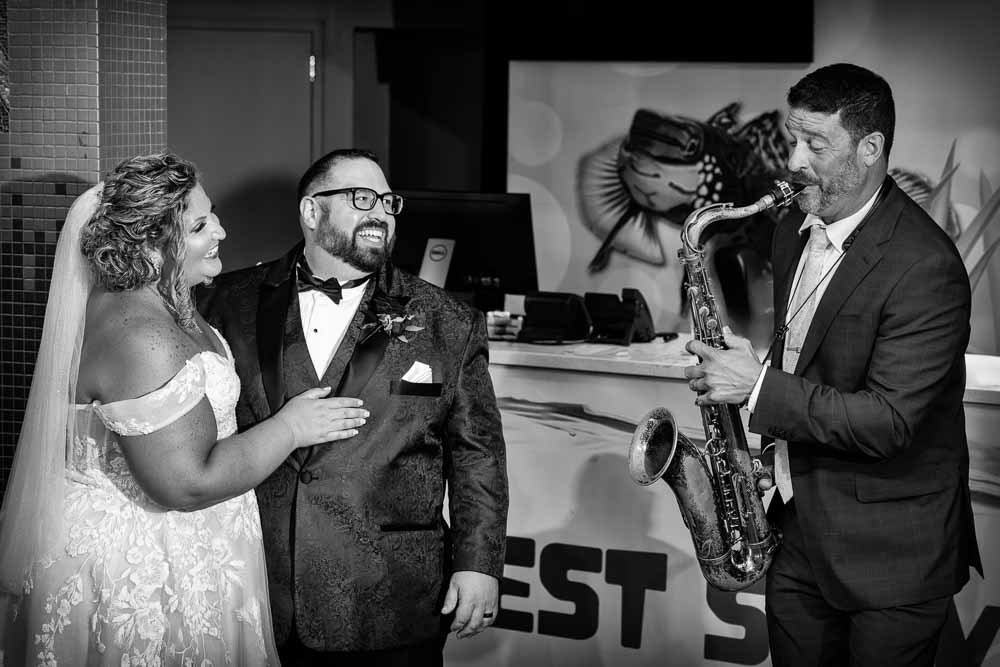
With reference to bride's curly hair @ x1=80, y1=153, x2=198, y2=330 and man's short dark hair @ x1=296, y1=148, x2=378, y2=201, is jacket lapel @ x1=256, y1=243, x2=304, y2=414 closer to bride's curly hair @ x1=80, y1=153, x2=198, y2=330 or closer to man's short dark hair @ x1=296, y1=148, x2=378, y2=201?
man's short dark hair @ x1=296, y1=148, x2=378, y2=201

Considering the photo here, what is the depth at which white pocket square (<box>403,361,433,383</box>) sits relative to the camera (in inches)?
107

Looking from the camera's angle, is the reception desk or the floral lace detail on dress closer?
the floral lace detail on dress

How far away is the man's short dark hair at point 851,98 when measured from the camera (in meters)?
2.60

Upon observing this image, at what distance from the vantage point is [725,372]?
269 cm

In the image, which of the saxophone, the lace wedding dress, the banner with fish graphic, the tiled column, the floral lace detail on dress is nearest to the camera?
the floral lace detail on dress

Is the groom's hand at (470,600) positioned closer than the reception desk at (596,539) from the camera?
Yes

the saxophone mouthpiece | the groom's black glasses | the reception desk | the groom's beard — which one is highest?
the saxophone mouthpiece

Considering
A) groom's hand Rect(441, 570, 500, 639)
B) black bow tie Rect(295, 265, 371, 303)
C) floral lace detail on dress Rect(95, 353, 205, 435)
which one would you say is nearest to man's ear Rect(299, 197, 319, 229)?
black bow tie Rect(295, 265, 371, 303)

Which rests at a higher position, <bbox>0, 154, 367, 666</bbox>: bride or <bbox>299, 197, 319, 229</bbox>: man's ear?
<bbox>299, 197, 319, 229</bbox>: man's ear

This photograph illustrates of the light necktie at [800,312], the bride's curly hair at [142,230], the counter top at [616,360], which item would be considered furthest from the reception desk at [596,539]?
the bride's curly hair at [142,230]

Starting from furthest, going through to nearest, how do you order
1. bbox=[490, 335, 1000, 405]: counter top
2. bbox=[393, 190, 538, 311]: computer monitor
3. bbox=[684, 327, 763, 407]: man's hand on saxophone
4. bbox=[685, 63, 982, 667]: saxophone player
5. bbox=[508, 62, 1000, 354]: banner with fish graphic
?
bbox=[508, 62, 1000, 354]: banner with fish graphic → bbox=[393, 190, 538, 311]: computer monitor → bbox=[490, 335, 1000, 405]: counter top → bbox=[684, 327, 763, 407]: man's hand on saxophone → bbox=[685, 63, 982, 667]: saxophone player

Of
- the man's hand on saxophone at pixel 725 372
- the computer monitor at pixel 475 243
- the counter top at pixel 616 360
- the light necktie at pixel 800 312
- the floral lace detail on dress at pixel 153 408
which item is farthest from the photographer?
the computer monitor at pixel 475 243

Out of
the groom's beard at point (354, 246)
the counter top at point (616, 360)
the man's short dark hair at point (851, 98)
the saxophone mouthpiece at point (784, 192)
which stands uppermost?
the man's short dark hair at point (851, 98)

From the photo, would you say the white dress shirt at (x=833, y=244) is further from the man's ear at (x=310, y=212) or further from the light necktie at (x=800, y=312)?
the man's ear at (x=310, y=212)
